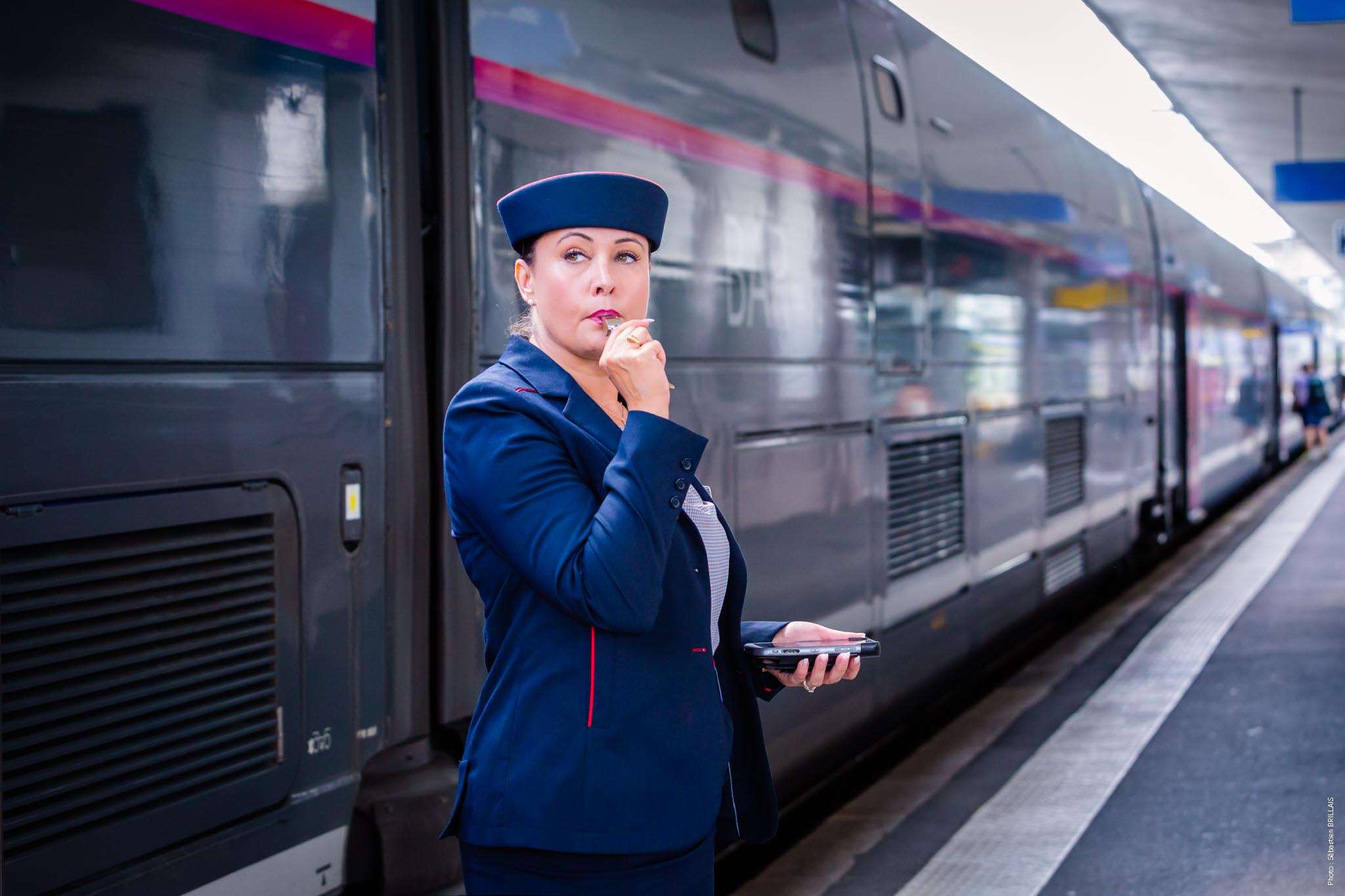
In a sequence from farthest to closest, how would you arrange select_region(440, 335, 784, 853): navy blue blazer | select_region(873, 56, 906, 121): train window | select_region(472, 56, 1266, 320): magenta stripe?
select_region(873, 56, 906, 121): train window
select_region(472, 56, 1266, 320): magenta stripe
select_region(440, 335, 784, 853): navy blue blazer

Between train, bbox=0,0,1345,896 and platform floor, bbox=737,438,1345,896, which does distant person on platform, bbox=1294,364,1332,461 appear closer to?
platform floor, bbox=737,438,1345,896

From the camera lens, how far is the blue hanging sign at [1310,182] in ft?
49.1

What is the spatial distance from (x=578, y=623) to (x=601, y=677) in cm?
7

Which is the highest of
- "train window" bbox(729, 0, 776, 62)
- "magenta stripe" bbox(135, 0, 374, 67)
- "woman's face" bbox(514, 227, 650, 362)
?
"train window" bbox(729, 0, 776, 62)

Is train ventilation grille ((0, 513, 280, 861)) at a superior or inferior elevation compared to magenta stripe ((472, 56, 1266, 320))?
inferior

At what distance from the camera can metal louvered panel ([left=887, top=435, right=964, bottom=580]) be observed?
541cm

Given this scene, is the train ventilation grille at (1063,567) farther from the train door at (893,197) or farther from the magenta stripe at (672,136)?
the train door at (893,197)

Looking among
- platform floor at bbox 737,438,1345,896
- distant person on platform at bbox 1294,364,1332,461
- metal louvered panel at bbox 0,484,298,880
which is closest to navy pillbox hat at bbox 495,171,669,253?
metal louvered panel at bbox 0,484,298,880

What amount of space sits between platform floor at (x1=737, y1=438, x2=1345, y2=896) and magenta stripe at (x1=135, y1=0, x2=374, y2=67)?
266 centimetres

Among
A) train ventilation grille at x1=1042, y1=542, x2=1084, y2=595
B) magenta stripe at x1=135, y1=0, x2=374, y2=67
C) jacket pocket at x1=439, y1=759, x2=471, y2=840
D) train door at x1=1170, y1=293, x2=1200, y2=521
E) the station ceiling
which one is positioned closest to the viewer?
jacket pocket at x1=439, y1=759, x2=471, y2=840

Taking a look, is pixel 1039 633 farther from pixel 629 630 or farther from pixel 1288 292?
pixel 1288 292

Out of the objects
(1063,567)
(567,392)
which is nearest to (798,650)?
(567,392)

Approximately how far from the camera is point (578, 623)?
1772 mm

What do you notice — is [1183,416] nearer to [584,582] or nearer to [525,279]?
[525,279]
